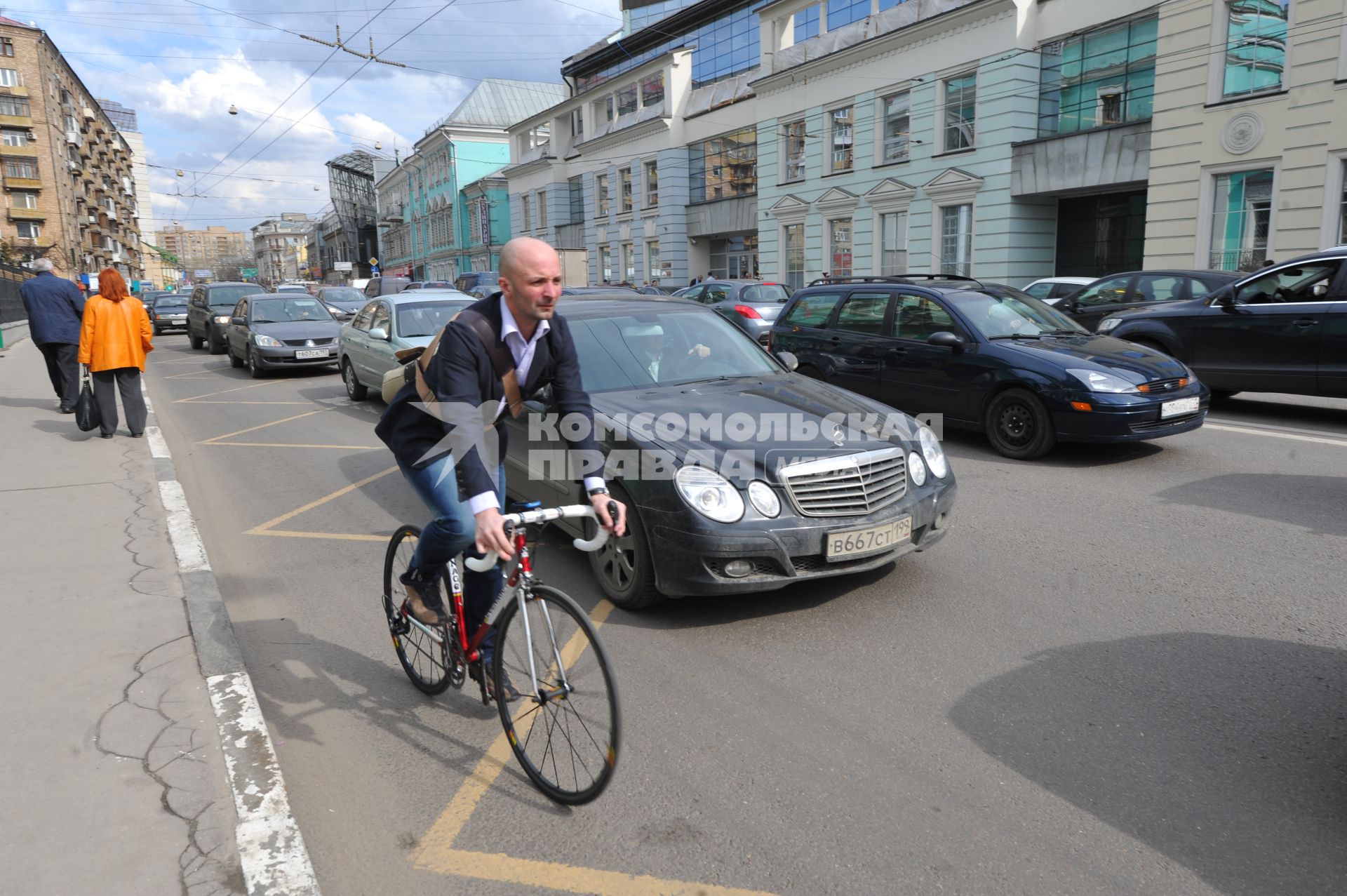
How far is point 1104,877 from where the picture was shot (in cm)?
260

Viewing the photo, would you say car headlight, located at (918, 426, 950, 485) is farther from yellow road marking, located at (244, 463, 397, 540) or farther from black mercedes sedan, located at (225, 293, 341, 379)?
black mercedes sedan, located at (225, 293, 341, 379)

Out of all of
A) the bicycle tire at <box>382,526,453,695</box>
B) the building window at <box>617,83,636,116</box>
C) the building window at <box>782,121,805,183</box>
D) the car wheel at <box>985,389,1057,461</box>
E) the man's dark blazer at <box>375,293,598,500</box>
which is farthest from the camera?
the building window at <box>617,83,636,116</box>

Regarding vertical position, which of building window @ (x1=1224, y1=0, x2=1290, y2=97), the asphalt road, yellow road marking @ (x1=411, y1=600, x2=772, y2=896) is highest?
building window @ (x1=1224, y1=0, x2=1290, y2=97)

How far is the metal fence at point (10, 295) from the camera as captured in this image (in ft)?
102

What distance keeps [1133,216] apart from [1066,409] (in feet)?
63.4

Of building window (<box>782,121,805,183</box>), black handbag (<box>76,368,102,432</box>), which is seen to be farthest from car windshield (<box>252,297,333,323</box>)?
building window (<box>782,121,805,183</box>)

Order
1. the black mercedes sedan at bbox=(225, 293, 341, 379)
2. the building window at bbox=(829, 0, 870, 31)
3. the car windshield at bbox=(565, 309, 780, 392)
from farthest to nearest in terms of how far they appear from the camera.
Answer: the building window at bbox=(829, 0, 870, 31)
the black mercedes sedan at bbox=(225, 293, 341, 379)
the car windshield at bbox=(565, 309, 780, 392)

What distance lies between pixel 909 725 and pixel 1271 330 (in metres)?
8.39

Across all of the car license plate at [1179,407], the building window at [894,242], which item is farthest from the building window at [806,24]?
the car license plate at [1179,407]

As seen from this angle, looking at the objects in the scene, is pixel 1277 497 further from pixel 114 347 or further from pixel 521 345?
pixel 114 347

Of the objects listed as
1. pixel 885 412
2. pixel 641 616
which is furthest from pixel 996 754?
pixel 885 412

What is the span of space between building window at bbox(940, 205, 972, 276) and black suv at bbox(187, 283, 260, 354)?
764 inches

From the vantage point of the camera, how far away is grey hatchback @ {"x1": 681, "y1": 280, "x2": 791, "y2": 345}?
18.0 meters

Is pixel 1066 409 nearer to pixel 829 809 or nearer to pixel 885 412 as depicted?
pixel 885 412
